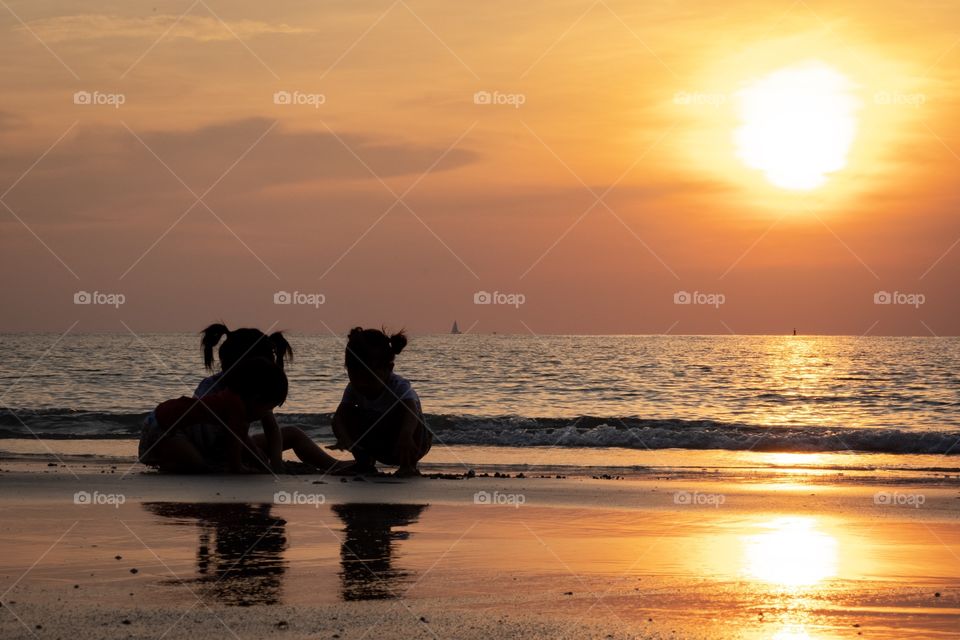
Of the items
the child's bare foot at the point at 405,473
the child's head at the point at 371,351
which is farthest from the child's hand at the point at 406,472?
the child's head at the point at 371,351

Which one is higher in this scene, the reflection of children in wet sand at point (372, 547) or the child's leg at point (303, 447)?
the child's leg at point (303, 447)

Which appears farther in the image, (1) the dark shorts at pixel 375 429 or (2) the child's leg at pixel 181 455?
(1) the dark shorts at pixel 375 429

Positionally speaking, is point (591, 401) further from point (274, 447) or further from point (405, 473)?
point (274, 447)

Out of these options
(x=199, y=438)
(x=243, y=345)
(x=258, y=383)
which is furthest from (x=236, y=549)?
(x=199, y=438)

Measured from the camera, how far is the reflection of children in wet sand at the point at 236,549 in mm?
5164

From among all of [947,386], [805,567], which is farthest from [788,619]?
[947,386]

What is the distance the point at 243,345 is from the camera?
9.89 m

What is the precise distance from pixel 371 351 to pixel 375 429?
888 mm

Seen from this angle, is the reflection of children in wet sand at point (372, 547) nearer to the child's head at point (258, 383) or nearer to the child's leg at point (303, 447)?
the child's head at point (258, 383)

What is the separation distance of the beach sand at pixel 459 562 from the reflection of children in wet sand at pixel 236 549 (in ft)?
0.08

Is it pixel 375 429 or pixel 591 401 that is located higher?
pixel 591 401

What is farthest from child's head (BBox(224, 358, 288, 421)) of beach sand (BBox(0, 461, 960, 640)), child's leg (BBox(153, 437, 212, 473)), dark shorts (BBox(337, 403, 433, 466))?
dark shorts (BBox(337, 403, 433, 466))

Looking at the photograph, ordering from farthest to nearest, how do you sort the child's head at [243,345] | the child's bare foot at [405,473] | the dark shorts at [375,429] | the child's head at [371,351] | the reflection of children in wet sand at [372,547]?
the child's bare foot at [405,473], the dark shorts at [375,429], the child's head at [371,351], the child's head at [243,345], the reflection of children in wet sand at [372,547]

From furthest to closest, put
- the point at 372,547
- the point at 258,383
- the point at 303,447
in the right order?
1. the point at 303,447
2. the point at 258,383
3. the point at 372,547
